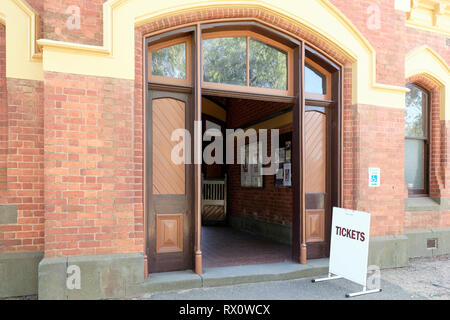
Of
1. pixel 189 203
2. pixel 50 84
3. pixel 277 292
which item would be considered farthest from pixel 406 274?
pixel 50 84

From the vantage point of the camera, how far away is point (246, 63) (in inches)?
213

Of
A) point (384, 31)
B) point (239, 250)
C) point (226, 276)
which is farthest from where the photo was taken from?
point (239, 250)

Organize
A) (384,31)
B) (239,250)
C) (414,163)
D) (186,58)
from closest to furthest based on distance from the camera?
(186,58), (384,31), (239,250), (414,163)

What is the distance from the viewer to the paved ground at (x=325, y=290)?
4.36m

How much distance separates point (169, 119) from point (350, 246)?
3198mm

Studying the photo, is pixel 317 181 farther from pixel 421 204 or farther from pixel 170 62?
pixel 170 62

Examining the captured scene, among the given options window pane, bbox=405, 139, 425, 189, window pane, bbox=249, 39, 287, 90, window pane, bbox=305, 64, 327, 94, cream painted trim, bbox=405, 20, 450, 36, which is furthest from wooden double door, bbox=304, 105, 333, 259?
cream painted trim, bbox=405, 20, 450, 36

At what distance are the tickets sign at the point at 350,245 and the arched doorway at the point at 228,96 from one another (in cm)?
70

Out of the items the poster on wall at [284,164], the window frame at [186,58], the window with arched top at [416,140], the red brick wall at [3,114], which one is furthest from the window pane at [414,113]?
the red brick wall at [3,114]

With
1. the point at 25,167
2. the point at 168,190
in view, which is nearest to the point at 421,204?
the point at 168,190

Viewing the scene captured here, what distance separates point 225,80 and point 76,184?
2700 millimetres

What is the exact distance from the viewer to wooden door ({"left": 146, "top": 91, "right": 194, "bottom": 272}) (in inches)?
188

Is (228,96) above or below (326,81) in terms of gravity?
below

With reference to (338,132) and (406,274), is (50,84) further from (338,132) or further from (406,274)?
(406,274)
